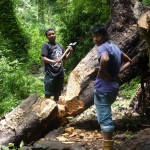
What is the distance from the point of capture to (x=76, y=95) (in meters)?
7.07

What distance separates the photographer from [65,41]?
13.5m

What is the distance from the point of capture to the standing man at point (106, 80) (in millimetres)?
5160

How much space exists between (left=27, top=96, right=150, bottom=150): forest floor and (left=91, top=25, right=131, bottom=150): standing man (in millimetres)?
331

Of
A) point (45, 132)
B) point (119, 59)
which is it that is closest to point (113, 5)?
point (119, 59)

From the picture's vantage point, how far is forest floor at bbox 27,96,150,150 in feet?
19.0

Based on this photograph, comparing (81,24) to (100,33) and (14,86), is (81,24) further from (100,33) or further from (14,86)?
(100,33)

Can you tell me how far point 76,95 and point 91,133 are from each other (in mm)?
833

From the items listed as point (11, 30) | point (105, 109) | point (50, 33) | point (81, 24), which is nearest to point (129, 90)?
point (81, 24)

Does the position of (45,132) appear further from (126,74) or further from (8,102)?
(8,102)

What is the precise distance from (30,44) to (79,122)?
11.3m

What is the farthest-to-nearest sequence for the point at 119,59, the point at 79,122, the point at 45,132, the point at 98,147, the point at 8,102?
1. the point at 8,102
2. the point at 79,122
3. the point at 45,132
4. the point at 98,147
5. the point at 119,59

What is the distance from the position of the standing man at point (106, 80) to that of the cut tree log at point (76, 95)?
1.65 meters

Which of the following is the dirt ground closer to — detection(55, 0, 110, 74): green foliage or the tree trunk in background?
detection(55, 0, 110, 74): green foliage

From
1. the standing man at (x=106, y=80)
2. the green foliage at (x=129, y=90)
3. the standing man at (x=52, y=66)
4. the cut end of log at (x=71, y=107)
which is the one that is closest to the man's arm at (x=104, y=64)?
the standing man at (x=106, y=80)
